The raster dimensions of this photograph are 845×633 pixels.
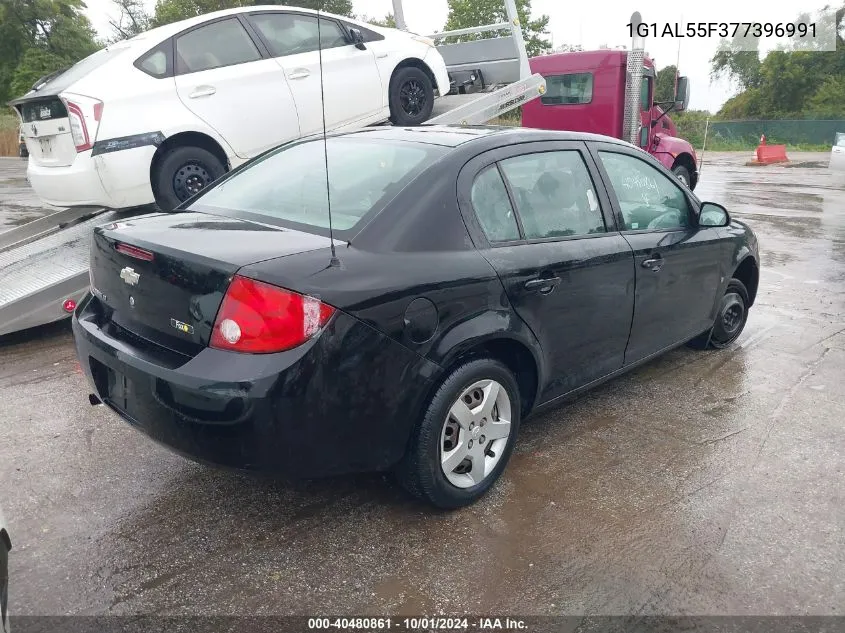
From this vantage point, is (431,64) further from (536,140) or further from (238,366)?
(238,366)

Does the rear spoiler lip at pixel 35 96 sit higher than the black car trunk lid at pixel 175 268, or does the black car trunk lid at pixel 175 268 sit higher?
the rear spoiler lip at pixel 35 96

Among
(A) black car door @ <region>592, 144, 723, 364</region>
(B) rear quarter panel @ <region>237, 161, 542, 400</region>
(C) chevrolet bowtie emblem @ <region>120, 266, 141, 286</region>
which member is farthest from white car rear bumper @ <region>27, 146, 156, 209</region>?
(A) black car door @ <region>592, 144, 723, 364</region>

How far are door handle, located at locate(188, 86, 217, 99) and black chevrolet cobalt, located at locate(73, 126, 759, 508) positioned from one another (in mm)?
2269

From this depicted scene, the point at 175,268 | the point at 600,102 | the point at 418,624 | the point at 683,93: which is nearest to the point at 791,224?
the point at 683,93

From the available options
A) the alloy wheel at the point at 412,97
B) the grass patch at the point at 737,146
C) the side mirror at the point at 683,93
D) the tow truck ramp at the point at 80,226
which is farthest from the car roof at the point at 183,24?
the grass patch at the point at 737,146

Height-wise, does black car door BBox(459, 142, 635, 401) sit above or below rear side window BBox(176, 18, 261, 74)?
below

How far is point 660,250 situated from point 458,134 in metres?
1.34

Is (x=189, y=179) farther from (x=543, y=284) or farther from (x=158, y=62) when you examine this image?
(x=543, y=284)

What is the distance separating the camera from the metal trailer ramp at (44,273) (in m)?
4.66

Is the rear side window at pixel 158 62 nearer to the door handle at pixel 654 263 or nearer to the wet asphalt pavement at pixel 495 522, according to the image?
the wet asphalt pavement at pixel 495 522

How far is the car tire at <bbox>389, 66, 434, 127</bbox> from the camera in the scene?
6809 mm

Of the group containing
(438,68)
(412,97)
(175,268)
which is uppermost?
(438,68)

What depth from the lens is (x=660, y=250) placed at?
3.79 m

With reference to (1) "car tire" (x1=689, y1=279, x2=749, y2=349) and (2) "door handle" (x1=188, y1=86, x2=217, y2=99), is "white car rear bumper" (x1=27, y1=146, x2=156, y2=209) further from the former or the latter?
(1) "car tire" (x1=689, y1=279, x2=749, y2=349)
